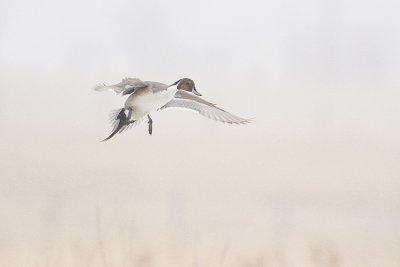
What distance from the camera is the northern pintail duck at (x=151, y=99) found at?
6.98 ft

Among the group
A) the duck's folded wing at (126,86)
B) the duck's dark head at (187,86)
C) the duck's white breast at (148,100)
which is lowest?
the duck's white breast at (148,100)

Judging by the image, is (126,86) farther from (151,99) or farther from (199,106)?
(199,106)

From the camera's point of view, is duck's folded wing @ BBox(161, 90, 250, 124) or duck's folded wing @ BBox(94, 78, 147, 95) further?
duck's folded wing @ BBox(161, 90, 250, 124)

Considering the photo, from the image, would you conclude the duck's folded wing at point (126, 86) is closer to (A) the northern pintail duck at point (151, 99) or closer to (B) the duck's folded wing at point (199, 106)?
(A) the northern pintail duck at point (151, 99)

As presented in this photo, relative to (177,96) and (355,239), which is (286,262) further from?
(177,96)

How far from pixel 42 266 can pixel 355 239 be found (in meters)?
1.13

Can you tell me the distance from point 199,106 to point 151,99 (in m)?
0.17

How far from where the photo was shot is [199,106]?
7.36 ft

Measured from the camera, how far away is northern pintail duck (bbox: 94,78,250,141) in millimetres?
2129

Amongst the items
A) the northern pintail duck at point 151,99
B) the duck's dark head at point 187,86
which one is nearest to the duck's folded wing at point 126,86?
the northern pintail duck at point 151,99

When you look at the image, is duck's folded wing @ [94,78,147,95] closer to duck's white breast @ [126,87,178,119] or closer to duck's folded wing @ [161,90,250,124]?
duck's white breast @ [126,87,178,119]

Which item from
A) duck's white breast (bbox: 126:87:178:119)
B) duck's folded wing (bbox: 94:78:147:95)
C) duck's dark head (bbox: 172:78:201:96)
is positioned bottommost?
duck's white breast (bbox: 126:87:178:119)

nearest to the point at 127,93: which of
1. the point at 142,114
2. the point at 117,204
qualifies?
the point at 142,114

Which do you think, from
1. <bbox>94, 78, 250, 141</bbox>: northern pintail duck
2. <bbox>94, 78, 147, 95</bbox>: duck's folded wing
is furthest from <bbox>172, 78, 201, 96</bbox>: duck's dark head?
<bbox>94, 78, 147, 95</bbox>: duck's folded wing
